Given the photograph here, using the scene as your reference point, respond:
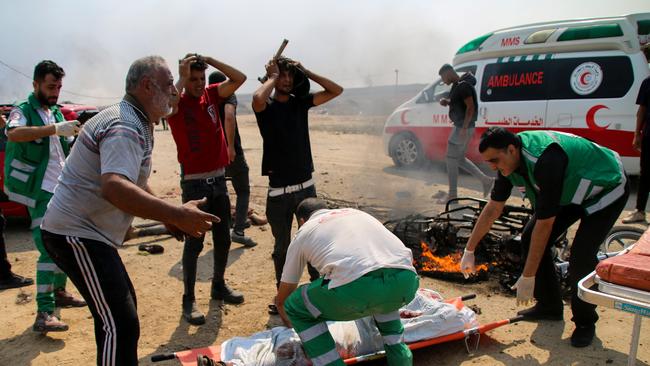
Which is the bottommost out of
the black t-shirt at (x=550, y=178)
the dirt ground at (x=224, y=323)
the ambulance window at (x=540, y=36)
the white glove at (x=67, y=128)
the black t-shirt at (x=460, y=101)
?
the dirt ground at (x=224, y=323)

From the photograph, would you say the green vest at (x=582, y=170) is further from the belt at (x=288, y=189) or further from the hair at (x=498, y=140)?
the belt at (x=288, y=189)

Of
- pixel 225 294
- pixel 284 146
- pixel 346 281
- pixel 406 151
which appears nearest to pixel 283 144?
pixel 284 146

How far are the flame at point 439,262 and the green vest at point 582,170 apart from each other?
142 cm

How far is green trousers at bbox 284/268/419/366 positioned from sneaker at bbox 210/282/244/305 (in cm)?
164

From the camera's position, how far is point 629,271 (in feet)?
7.92

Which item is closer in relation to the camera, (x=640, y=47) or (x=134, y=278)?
(x=134, y=278)

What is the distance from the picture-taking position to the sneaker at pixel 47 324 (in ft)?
12.5

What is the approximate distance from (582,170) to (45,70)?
4253 millimetres

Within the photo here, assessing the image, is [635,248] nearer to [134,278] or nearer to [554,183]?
[554,183]

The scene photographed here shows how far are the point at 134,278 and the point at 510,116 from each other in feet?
22.7

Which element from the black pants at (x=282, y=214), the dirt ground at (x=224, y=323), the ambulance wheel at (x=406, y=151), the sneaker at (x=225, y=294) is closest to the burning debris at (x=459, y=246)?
the dirt ground at (x=224, y=323)

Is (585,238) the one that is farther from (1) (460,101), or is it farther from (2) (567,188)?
(1) (460,101)

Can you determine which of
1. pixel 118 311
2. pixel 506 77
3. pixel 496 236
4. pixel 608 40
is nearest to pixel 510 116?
pixel 506 77

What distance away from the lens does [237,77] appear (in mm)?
4176
